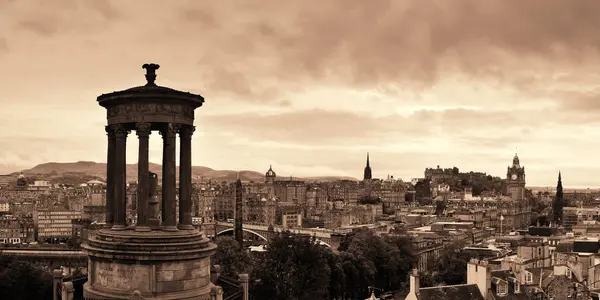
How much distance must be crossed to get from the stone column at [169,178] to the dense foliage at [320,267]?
26961 mm

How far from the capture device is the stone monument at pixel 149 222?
48.6 feet

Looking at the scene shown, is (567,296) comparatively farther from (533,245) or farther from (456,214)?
(456,214)

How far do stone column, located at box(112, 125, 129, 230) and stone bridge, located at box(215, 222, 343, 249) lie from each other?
2543 inches

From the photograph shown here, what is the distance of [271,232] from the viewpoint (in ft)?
374

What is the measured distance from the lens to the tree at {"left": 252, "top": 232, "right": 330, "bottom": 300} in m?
43.9

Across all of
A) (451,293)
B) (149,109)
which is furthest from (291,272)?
(149,109)

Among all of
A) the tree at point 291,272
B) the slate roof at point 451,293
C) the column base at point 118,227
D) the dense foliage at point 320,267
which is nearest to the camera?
the column base at point 118,227

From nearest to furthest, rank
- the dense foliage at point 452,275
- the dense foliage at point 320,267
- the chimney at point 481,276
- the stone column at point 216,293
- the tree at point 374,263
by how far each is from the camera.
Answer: the stone column at point 216,293 → the chimney at point 481,276 → the dense foliage at point 320,267 → the dense foliage at point 452,275 → the tree at point 374,263

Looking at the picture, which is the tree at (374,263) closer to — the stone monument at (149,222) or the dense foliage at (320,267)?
the dense foliage at (320,267)

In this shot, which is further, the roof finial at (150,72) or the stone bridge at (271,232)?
the stone bridge at (271,232)

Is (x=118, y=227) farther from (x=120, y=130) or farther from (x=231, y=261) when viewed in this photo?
(x=231, y=261)

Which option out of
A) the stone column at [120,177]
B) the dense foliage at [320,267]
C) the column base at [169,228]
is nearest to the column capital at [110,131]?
the stone column at [120,177]

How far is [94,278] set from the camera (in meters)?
15.4

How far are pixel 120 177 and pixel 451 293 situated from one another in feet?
79.9
